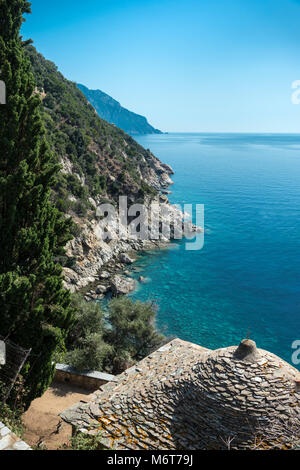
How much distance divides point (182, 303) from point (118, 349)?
49.8 feet

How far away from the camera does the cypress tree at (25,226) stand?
30.0 ft

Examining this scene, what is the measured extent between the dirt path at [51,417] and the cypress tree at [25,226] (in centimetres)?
106

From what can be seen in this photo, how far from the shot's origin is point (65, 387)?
13.0 m

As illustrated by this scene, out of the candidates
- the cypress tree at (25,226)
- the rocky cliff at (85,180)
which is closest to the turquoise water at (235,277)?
the rocky cliff at (85,180)

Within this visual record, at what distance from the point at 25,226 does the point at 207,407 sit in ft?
23.7

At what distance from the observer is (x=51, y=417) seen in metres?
10.8

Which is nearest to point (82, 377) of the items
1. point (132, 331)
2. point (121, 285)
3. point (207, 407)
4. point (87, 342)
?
point (87, 342)

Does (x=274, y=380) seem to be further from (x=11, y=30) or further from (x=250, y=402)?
(x=11, y=30)

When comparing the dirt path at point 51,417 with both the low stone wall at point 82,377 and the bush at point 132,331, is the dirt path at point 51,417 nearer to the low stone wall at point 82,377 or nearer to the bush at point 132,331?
the low stone wall at point 82,377

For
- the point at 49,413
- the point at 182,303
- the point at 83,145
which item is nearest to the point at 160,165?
the point at 83,145

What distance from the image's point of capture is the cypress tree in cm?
915

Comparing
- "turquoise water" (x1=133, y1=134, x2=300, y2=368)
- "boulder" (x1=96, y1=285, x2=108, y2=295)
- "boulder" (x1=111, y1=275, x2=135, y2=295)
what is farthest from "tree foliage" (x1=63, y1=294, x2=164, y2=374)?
"boulder" (x1=111, y1=275, x2=135, y2=295)
